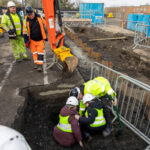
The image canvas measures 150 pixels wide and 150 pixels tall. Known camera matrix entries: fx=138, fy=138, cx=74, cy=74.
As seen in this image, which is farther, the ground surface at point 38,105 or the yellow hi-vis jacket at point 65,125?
the ground surface at point 38,105

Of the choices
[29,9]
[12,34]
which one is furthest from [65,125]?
[12,34]

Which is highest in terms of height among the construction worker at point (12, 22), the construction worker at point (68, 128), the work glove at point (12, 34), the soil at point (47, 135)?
the construction worker at point (12, 22)

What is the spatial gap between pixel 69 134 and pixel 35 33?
3.31 m

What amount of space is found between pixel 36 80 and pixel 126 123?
111 inches

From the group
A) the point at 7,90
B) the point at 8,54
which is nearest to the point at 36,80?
the point at 7,90

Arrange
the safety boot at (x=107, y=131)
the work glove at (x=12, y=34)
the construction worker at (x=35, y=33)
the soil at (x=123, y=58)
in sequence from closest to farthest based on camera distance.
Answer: the safety boot at (x=107, y=131) < the construction worker at (x=35, y=33) < the work glove at (x=12, y=34) < the soil at (x=123, y=58)

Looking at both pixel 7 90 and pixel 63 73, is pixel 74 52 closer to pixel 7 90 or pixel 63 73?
pixel 63 73

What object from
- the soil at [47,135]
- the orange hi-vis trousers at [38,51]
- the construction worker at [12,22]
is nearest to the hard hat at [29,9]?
the orange hi-vis trousers at [38,51]

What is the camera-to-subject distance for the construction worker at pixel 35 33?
4364 mm

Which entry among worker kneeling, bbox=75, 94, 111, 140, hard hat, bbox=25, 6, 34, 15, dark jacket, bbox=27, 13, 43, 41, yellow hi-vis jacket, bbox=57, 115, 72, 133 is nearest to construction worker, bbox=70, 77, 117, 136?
worker kneeling, bbox=75, 94, 111, 140

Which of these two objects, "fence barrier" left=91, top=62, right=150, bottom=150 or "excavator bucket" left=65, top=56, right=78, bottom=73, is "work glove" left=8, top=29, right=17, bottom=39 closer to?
"excavator bucket" left=65, top=56, right=78, bottom=73

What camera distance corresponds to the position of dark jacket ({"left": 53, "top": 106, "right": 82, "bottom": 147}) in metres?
2.66

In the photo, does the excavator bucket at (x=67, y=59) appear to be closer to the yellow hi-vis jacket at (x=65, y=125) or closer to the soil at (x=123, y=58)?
the soil at (x=123, y=58)

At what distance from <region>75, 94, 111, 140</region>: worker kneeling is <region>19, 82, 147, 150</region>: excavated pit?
0.86 feet
